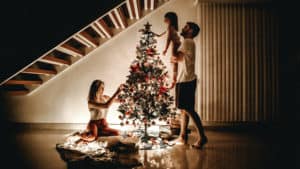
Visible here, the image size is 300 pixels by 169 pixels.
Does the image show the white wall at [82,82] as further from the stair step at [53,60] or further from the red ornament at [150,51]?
the red ornament at [150,51]

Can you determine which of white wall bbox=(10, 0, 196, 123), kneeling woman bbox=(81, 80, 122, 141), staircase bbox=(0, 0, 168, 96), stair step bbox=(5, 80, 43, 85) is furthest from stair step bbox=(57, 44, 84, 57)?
stair step bbox=(5, 80, 43, 85)

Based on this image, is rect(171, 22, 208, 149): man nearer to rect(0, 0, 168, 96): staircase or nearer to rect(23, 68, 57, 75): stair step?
rect(0, 0, 168, 96): staircase

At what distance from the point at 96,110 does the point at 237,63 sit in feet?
8.30

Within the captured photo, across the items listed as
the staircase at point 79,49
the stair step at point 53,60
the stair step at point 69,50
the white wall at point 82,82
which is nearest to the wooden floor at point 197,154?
the white wall at point 82,82

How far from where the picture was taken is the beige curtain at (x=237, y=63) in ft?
15.1

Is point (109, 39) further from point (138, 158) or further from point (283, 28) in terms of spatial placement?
point (283, 28)

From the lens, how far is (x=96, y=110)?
348cm

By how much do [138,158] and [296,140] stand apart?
7.29ft

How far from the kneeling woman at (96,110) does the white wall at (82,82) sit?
0.99 m

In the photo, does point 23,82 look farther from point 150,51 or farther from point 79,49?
point 150,51

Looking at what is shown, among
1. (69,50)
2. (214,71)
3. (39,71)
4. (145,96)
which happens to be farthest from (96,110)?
(214,71)

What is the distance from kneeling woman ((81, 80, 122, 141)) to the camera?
334 cm

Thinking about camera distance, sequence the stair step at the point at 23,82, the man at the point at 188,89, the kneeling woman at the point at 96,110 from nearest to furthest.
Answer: the man at the point at 188,89, the kneeling woman at the point at 96,110, the stair step at the point at 23,82

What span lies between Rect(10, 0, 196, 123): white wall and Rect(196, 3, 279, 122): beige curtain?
517mm
